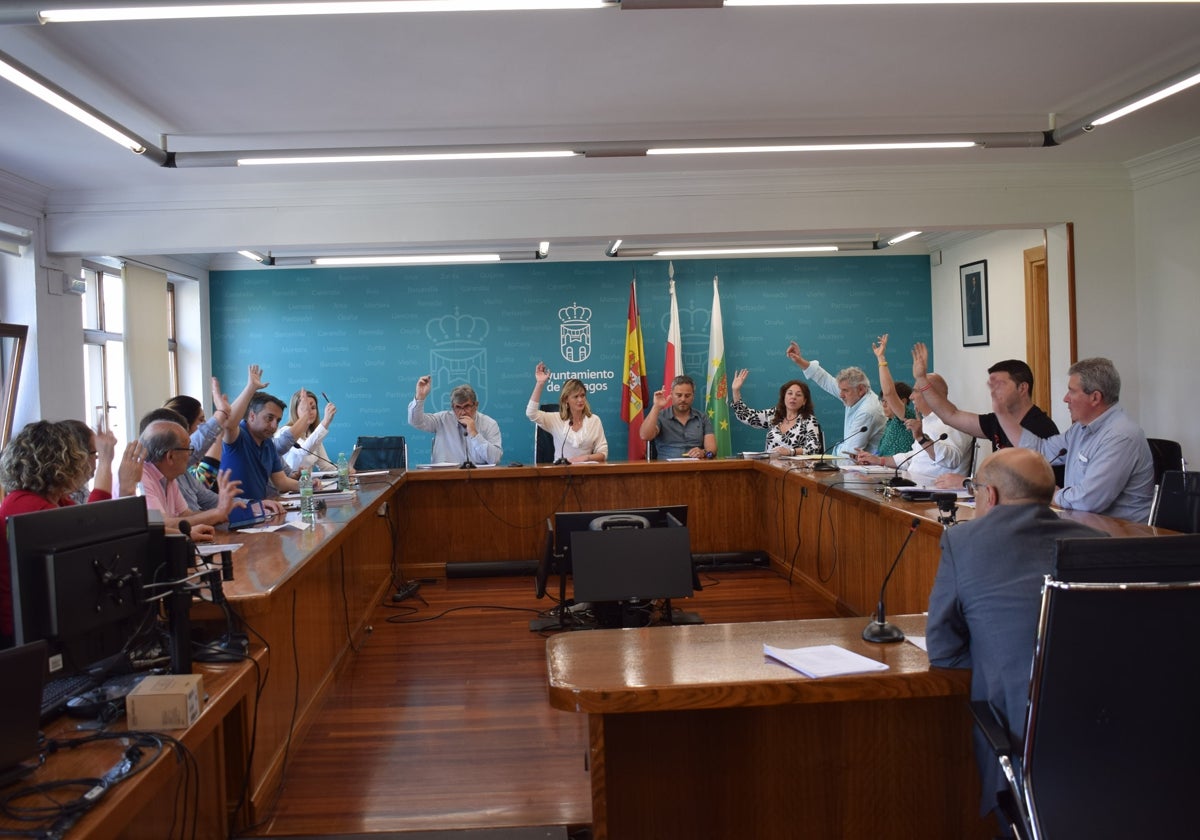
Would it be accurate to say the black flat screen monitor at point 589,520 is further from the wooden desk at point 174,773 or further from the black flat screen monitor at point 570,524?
the wooden desk at point 174,773

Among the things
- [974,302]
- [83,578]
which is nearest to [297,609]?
[83,578]

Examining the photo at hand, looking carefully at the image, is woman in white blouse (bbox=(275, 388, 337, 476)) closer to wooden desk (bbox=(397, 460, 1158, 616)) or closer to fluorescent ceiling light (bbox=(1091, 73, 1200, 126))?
wooden desk (bbox=(397, 460, 1158, 616))

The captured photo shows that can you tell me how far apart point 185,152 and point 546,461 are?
11.7 ft

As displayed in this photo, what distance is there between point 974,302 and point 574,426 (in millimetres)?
4175

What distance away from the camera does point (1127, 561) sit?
173 cm

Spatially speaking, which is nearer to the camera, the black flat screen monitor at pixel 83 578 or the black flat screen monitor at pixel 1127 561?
the black flat screen monitor at pixel 1127 561

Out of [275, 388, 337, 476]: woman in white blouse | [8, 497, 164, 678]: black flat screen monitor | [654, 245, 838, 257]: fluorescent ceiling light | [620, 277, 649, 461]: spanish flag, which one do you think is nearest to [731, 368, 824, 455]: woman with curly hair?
[620, 277, 649, 461]: spanish flag

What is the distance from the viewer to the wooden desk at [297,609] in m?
2.99

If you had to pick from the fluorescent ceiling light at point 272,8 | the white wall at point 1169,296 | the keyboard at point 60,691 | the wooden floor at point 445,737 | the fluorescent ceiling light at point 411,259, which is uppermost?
the fluorescent ceiling light at point 411,259

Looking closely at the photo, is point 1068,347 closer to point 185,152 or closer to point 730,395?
point 730,395

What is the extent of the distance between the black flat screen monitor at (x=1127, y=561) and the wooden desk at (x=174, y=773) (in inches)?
66.5

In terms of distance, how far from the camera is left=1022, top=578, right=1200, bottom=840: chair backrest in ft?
5.71

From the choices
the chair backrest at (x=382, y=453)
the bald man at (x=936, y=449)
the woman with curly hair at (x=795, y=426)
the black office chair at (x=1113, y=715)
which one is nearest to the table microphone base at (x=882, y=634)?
the black office chair at (x=1113, y=715)

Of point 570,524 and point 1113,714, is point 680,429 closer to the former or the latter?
point 570,524
